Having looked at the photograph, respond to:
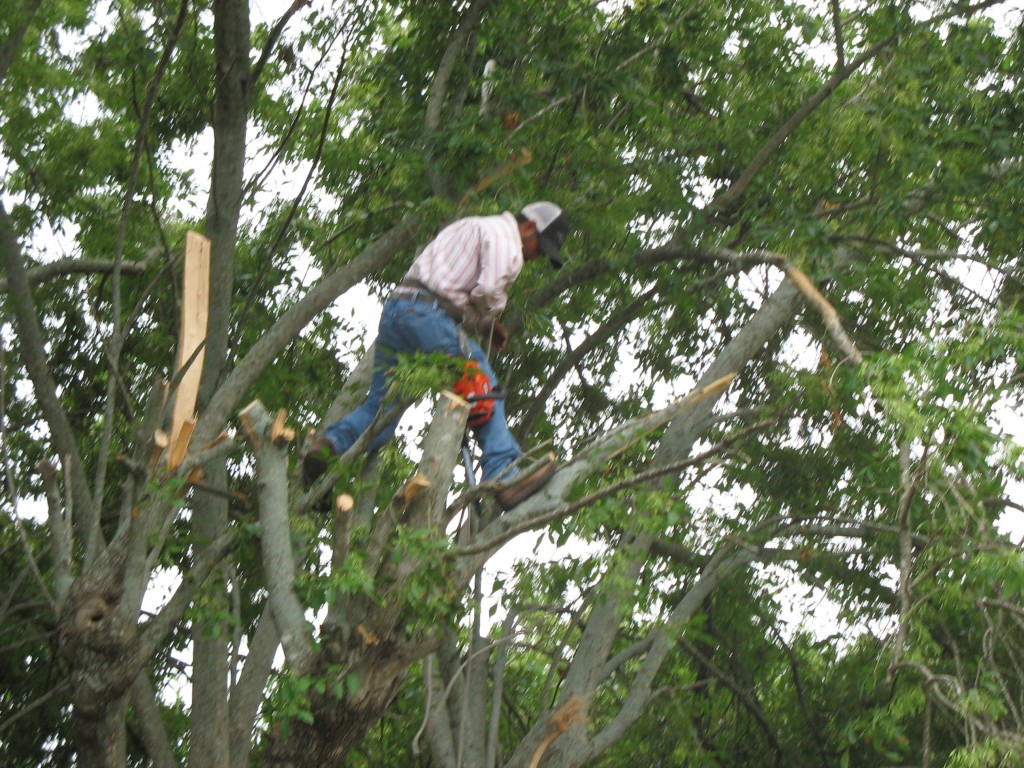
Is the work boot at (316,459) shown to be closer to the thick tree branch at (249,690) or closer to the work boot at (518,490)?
the work boot at (518,490)

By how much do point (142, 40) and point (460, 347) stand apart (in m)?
3.55

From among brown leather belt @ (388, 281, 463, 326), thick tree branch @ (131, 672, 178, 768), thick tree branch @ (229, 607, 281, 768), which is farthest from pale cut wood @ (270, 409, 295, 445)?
thick tree branch @ (131, 672, 178, 768)

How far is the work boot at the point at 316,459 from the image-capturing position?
6375mm

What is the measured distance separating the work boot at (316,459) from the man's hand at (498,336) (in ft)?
3.05

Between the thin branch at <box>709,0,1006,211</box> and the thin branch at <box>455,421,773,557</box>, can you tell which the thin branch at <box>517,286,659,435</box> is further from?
the thin branch at <box>455,421,773,557</box>

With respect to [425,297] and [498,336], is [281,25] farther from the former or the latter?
[425,297]

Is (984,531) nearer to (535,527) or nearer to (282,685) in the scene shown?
(535,527)

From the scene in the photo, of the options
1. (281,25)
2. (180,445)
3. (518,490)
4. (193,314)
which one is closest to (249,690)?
(180,445)

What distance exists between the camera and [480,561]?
19.4 ft

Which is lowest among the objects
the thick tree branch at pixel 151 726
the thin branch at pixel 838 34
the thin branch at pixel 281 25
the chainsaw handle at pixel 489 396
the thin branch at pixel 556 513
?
the thin branch at pixel 556 513

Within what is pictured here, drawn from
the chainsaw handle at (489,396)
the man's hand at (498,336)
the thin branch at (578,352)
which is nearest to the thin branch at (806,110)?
the thin branch at (578,352)

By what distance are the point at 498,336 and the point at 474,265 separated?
2.82ft

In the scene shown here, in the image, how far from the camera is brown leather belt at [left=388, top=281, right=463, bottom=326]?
6449 millimetres

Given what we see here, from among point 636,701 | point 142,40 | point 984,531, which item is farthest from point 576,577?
point 142,40
